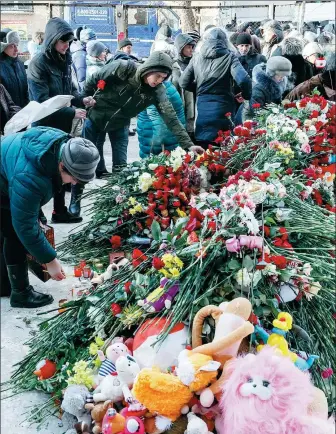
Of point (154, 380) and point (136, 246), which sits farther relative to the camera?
point (136, 246)

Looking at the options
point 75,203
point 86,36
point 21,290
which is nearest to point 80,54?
point 86,36

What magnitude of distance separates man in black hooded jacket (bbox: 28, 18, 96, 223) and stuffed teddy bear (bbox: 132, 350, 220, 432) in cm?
230

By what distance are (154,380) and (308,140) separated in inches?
92.0

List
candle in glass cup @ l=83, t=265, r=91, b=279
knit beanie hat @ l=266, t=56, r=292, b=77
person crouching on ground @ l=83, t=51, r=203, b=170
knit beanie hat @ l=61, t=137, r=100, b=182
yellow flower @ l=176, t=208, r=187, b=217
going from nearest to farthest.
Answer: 1. knit beanie hat @ l=61, t=137, r=100, b=182
2. candle in glass cup @ l=83, t=265, r=91, b=279
3. yellow flower @ l=176, t=208, r=187, b=217
4. person crouching on ground @ l=83, t=51, r=203, b=170
5. knit beanie hat @ l=266, t=56, r=292, b=77

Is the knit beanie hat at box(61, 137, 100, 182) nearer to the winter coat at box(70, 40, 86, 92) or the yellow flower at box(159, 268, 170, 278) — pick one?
the yellow flower at box(159, 268, 170, 278)

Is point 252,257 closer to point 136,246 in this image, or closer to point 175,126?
point 136,246

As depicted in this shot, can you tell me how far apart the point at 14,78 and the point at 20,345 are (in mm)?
2613

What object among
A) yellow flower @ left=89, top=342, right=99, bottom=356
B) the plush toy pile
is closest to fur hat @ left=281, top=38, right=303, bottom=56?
the plush toy pile

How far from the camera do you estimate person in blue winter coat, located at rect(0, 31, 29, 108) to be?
14.8 ft

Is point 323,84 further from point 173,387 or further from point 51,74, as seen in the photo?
point 173,387

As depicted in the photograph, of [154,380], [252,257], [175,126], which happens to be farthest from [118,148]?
[154,380]

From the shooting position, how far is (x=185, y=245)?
2.33m

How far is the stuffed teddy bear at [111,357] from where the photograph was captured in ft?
6.73

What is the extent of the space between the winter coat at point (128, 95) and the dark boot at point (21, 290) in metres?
1.55
